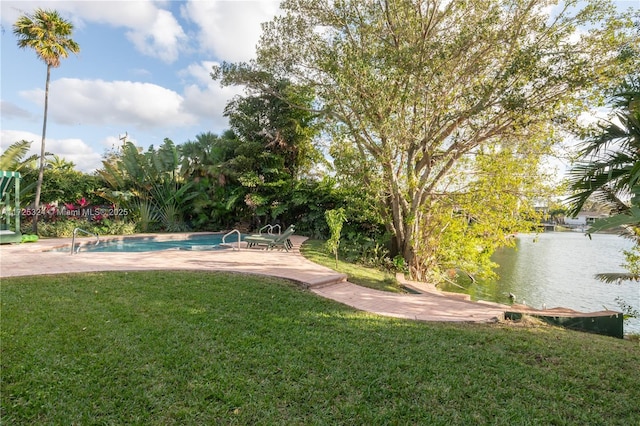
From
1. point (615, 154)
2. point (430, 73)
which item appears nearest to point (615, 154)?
point (615, 154)

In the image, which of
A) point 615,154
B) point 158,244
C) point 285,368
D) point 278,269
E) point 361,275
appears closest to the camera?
point 285,368

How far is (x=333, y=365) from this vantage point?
3.86 m

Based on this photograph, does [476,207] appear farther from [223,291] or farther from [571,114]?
[223,291]

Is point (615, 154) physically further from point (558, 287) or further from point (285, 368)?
point (558, 287)

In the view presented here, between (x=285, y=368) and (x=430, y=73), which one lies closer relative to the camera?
(x=285, y=368)

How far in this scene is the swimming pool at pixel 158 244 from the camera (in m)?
13.5

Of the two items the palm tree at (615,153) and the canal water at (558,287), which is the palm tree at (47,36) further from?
the canal water at (558,287)

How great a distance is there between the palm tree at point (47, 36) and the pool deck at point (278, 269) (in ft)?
25.4

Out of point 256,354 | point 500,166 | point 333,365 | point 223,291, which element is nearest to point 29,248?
point 223,291

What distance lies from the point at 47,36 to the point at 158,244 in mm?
9612

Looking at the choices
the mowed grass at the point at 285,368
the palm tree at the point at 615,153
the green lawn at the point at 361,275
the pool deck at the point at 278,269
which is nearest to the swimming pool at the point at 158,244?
the pool deck at the point at 278,269

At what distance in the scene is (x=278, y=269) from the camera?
9.12 meters

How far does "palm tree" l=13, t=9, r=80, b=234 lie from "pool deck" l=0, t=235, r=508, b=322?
7.74 metres

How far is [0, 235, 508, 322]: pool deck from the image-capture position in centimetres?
657
